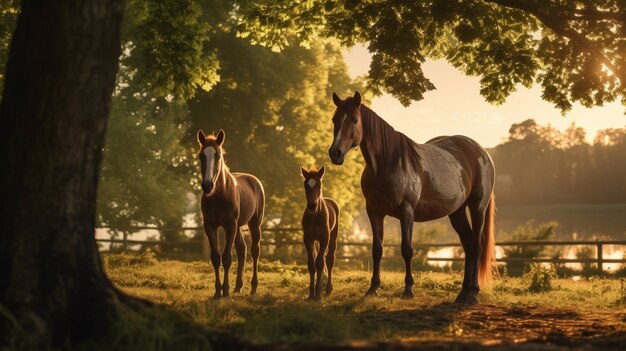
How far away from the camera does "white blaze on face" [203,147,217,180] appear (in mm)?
10828

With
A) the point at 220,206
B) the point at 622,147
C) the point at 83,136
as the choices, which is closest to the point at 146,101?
the point at 220,206

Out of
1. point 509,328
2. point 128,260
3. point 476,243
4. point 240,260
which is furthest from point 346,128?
point 128,260

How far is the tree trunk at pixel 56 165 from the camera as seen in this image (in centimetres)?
536

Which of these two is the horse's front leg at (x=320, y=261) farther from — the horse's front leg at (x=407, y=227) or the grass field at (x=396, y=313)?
the horse's front leg at (x=407, y=227)

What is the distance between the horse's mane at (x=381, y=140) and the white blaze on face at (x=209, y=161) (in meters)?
2.55

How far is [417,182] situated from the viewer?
11492mm

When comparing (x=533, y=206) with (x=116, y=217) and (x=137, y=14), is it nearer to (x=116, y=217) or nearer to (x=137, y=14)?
(x=116, y=217)

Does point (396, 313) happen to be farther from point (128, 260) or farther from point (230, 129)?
point (230, 129)

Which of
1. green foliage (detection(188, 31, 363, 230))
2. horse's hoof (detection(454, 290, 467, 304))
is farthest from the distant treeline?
horse's hoof (detection(454, 290, 467, 304))

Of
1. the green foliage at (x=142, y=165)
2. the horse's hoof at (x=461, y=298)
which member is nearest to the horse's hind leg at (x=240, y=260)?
the horse's hoof at (x=461, y=298)

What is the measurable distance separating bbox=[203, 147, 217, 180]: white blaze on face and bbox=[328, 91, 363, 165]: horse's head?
1.95 m

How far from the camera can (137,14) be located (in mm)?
12781

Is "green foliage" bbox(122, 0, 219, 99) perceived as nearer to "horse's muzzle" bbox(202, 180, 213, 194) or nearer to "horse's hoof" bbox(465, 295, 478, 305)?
"horse's muzzle" bbox(202, 180, 213, 194)

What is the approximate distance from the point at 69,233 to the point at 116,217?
107 ft
